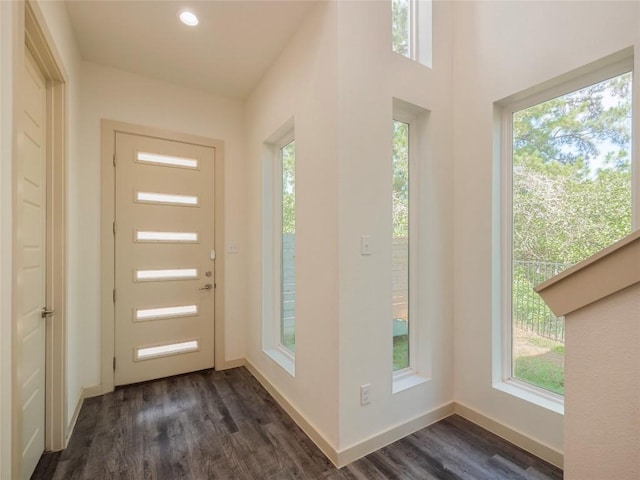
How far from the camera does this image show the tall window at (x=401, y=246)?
224 cm

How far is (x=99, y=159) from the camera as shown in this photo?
262 cm

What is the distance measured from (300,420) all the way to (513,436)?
141 centimetres

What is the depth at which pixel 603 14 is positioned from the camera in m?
1.58

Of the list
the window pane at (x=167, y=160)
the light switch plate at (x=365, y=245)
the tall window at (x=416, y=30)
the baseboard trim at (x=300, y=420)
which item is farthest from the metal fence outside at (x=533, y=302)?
the window pane at (x=167, y=160)

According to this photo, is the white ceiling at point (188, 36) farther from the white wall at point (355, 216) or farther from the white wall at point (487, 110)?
the white wall at point (487, 110)

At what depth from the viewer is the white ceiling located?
6.65 feet

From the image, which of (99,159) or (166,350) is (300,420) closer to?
(166,350)

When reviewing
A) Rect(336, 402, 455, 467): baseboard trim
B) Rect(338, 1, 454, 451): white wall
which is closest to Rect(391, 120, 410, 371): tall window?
Rect(338, 1, 454, 451): white wall

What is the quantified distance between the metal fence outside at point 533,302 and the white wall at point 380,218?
1.44 feet

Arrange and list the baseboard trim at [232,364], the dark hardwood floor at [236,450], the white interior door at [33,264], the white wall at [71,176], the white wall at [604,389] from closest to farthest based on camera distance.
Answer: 1. the white wall at [604,389]
2. the white interior door at [33,264]
3. the dark hardwood floor at [236,450]
4. the white wall at [71,176]
5. the baseboard trim at [232,364]

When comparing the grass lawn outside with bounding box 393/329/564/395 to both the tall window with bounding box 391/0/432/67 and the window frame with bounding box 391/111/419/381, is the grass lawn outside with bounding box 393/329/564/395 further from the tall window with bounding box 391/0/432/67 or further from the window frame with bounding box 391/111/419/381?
the tall window with bounding box 391/0/432/67

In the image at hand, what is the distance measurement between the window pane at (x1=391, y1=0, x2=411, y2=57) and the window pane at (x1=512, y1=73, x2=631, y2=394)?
965mm

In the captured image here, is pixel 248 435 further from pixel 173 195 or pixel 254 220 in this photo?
pixel 173 195

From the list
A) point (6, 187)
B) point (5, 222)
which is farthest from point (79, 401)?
point (6, 187)
